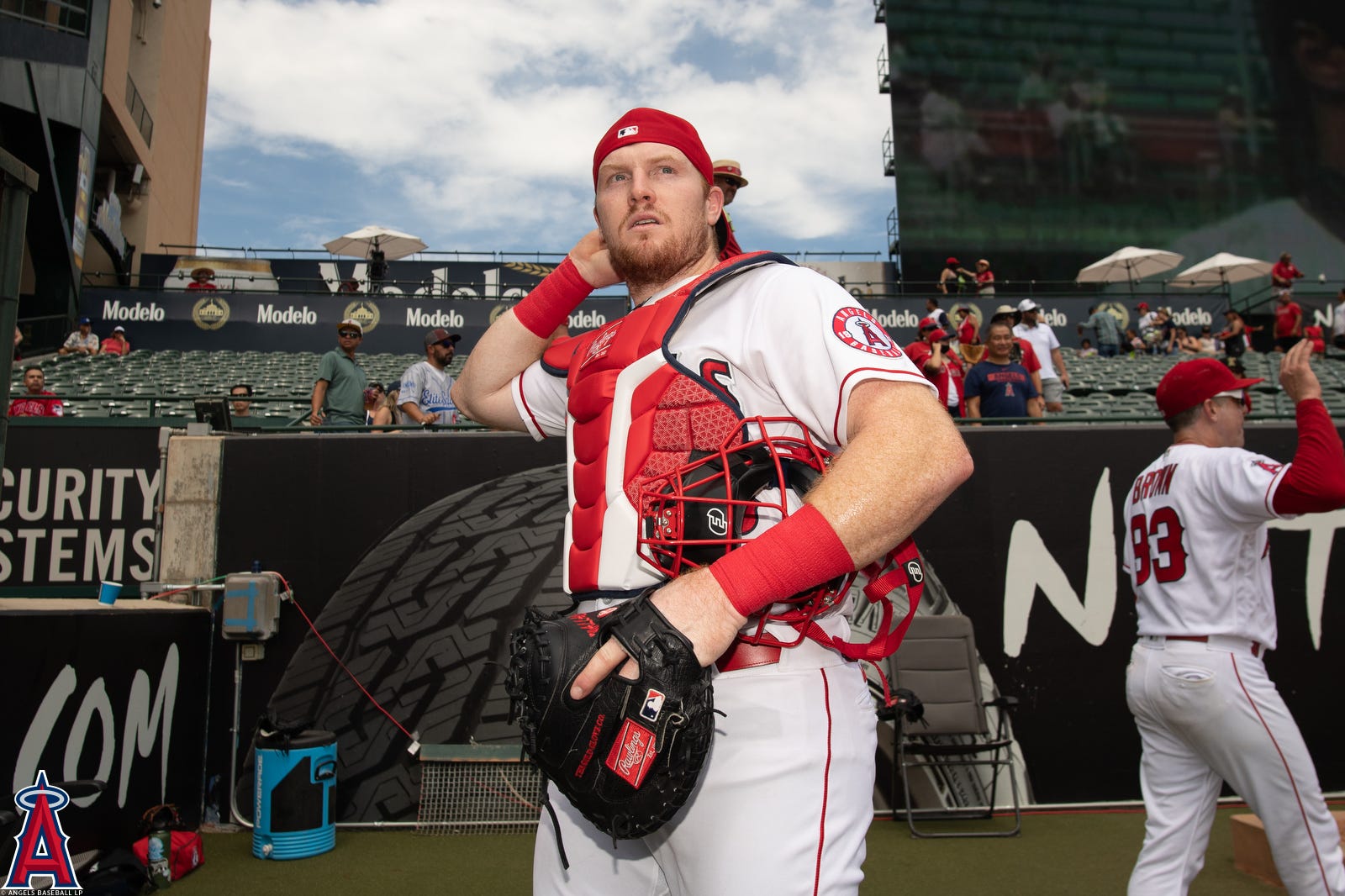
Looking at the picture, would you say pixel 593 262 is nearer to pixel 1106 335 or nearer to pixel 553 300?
pixel 553 300

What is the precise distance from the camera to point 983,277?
1778cm

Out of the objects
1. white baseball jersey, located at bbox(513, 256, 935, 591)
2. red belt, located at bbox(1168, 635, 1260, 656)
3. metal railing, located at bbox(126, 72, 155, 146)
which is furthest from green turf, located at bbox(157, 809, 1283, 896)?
metal railing, located at bbox(126, 72, 155, 146)

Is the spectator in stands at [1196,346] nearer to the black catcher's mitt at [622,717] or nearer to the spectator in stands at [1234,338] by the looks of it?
the spectator in stands at [1234,338]

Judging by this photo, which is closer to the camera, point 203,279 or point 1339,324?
point 1339,324

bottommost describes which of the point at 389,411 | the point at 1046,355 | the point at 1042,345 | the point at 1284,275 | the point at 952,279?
the point at 389,411

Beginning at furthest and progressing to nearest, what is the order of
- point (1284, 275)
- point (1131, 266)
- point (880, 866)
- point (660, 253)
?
point (1131, 266) → point (1284, 275) → point (880, 866) → point (660, 253)

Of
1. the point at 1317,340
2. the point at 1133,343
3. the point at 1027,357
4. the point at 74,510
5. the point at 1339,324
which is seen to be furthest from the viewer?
the point at 1133,343

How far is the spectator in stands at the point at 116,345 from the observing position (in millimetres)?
16266

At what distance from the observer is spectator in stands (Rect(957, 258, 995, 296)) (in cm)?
1767

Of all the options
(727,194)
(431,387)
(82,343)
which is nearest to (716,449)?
(727,194)

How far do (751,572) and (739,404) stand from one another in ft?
1.34

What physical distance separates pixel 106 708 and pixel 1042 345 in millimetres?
7902

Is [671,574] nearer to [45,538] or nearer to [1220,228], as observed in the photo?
[45,538]

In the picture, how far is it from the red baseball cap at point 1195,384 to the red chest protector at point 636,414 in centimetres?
259
